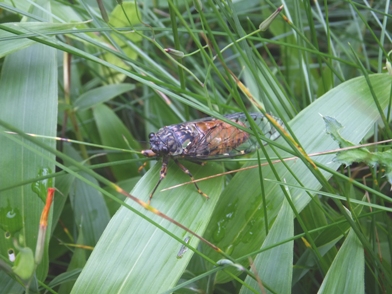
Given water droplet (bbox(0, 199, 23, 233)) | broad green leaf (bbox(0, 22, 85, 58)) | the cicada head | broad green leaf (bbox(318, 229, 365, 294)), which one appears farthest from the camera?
the cicada head

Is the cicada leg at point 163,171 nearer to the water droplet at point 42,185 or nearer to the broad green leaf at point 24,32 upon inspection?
the water droplet at point 42,185

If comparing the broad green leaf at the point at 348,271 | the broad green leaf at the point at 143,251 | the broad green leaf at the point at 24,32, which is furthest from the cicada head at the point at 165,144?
the broad green leaf at the point at 348,271

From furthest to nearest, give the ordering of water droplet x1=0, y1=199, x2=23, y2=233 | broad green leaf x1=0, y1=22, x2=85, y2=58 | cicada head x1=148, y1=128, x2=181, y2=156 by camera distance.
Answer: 1. cicada head x1=148, y1=128, x2=181, y2=156
2. broad green leaf x1=0, y1=22, x2=85, y2=58
3. water droplet x1=0, y1=199, x2=23, y2=233

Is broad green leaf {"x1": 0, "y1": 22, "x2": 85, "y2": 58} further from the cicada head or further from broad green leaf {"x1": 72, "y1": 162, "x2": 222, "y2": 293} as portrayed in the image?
broad green leaf {"x1": 72, "y1": 162, "x2": 222, "y2": 293}

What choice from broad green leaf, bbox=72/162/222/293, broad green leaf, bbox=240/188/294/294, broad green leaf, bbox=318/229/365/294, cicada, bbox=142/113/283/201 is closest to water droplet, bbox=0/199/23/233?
broad green leaf, bbox=72/162/222/293

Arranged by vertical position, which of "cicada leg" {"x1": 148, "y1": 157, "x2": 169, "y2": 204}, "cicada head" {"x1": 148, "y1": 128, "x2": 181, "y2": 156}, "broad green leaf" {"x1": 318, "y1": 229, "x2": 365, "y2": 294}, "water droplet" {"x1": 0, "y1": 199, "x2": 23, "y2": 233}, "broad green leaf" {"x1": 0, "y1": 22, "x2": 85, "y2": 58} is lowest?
"broad green leaf" {"x1": 318, "y1": 229, "x2": 365, "y2": 294}

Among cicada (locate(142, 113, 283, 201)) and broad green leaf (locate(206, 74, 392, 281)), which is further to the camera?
cicada (locate(142, 113, 283, 201))

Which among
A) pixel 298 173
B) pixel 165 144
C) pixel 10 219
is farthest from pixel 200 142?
pixel 10 219

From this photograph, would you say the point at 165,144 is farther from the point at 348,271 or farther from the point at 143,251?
the point at 348,271

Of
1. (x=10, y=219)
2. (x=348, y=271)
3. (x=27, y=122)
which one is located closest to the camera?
(x=348, y=271)
